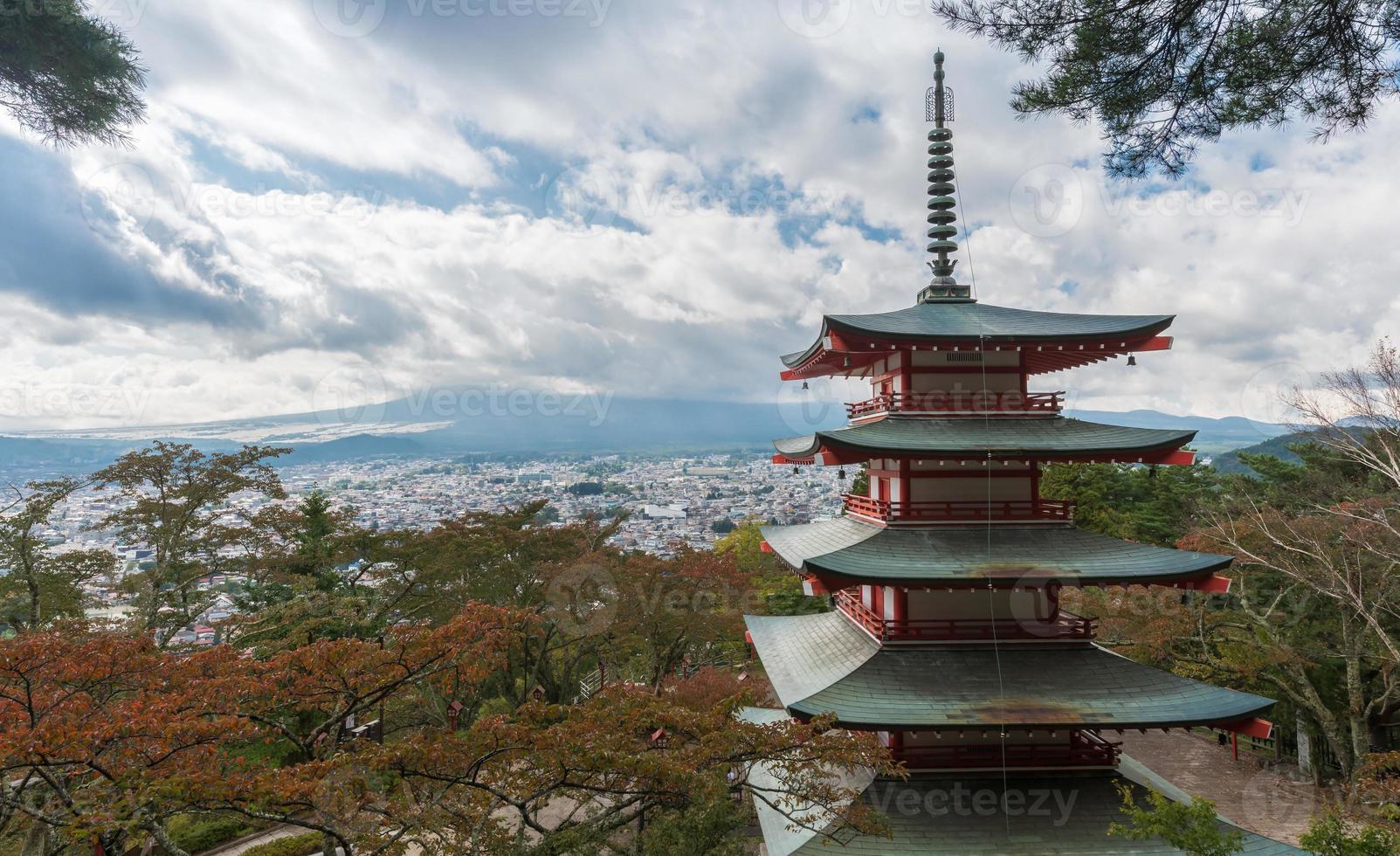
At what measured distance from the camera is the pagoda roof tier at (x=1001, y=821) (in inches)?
352

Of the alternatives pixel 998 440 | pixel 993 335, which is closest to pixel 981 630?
pixel 998 440

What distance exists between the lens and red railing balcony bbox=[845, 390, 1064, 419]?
1179 cm

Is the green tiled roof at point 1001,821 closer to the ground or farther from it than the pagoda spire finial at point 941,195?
closer to the ground

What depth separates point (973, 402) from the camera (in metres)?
11.8

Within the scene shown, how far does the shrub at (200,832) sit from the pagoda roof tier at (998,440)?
18.5 meters

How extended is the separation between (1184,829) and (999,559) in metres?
3.97

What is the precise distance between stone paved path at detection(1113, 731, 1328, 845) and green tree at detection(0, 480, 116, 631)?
29.8m

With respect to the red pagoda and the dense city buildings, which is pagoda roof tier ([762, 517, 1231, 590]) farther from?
the dense city buildings

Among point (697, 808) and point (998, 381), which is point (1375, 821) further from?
point (697, 808)

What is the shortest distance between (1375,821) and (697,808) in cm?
Result: 1665

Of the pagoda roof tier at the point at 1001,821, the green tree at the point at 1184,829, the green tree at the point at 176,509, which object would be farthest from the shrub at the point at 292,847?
the green tree at the point at 1184,829

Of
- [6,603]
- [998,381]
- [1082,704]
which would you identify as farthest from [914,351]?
[6,603]

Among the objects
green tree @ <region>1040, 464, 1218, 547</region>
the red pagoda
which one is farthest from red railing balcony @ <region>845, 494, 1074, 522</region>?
green tree @ <region>1040, 464, 1218, 547</region>

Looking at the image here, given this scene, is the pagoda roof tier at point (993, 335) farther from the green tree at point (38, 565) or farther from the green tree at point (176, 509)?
the green tree at point (38, 565)
